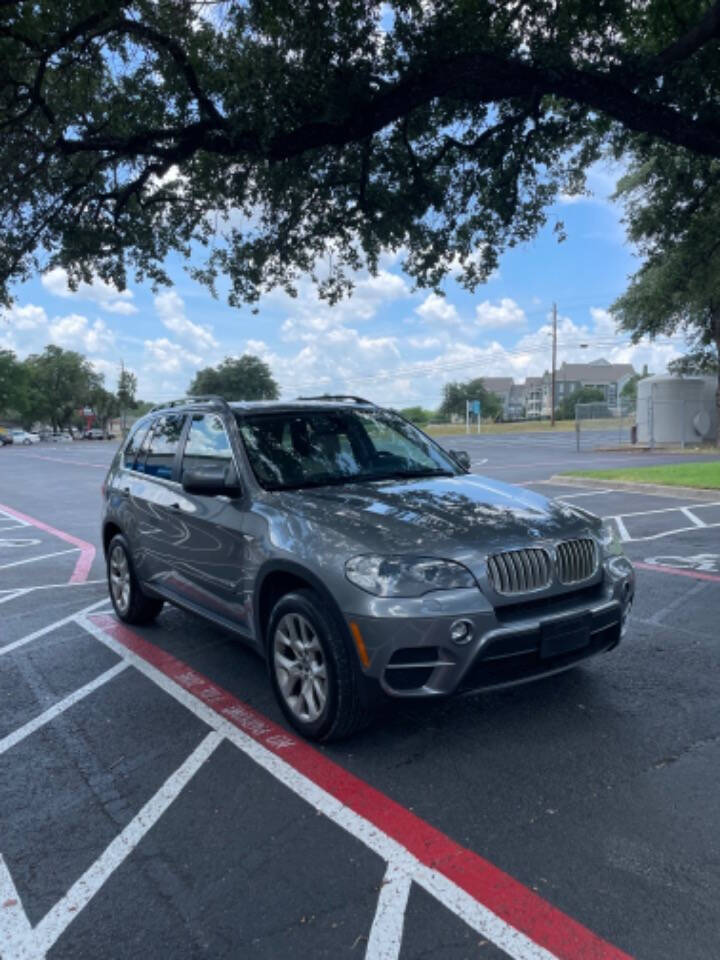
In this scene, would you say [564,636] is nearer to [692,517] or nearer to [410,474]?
[410,474]

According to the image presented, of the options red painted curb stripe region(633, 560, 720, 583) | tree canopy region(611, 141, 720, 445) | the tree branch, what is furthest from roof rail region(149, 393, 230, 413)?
tree canopy region(611, 141, 720, 445)

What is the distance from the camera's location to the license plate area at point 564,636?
3.51 meters

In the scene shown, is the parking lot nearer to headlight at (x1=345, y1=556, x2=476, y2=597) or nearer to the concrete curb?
headlight at (x1=345, y1=556, x2=476, y2=597)

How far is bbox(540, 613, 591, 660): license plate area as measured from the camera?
3514 mm

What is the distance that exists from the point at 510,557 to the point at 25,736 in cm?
282

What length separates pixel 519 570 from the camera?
357 cm

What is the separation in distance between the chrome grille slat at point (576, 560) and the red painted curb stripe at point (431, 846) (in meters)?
1.40

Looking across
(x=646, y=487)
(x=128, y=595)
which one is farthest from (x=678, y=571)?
(x=646, y=487)

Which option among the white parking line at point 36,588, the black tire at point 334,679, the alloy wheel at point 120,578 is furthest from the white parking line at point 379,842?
the white parking line at point 36,588

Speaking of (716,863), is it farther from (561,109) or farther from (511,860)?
(561,109)

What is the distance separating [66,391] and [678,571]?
101m

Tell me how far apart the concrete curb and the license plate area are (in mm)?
10062

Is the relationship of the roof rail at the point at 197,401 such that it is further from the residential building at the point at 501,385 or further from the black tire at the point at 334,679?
the residential building at the point at 501,385

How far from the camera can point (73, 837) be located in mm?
3064
